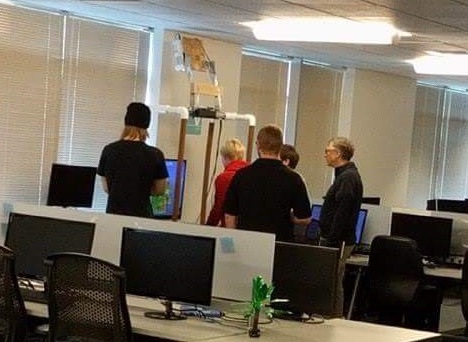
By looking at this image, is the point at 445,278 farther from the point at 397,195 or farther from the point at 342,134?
the point at 397,195

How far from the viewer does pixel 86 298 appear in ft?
14.6

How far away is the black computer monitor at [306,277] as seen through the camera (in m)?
4.69

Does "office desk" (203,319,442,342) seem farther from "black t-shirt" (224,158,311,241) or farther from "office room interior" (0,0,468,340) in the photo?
"black t-shirt" (224,158,311,241)

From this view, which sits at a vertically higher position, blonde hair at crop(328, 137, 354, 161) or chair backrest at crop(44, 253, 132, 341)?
blonde hair at crop(328, 137, 354, 161)

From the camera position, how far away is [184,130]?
8.64m

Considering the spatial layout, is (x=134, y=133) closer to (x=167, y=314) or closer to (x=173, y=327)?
(x=167, y=314)

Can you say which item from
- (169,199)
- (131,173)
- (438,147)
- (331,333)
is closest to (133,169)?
(131,173)

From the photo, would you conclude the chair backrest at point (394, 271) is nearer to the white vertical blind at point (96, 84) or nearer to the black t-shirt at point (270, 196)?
the black t-shirt at point (270, 196)

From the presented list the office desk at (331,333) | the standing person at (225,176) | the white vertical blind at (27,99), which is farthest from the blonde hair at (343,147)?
the white vertical blind at (27,99)

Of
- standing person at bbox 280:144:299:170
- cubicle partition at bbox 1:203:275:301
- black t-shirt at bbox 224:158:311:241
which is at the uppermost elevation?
standing person at bbox 280:144:299:170

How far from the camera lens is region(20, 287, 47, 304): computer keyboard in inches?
194

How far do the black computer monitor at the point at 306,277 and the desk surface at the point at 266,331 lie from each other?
104 millimetres

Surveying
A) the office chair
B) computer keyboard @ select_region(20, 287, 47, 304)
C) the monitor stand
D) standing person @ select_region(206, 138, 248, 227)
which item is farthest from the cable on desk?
the office chair

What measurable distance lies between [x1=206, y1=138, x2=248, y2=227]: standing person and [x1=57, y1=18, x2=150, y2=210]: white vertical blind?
1.64 metres
